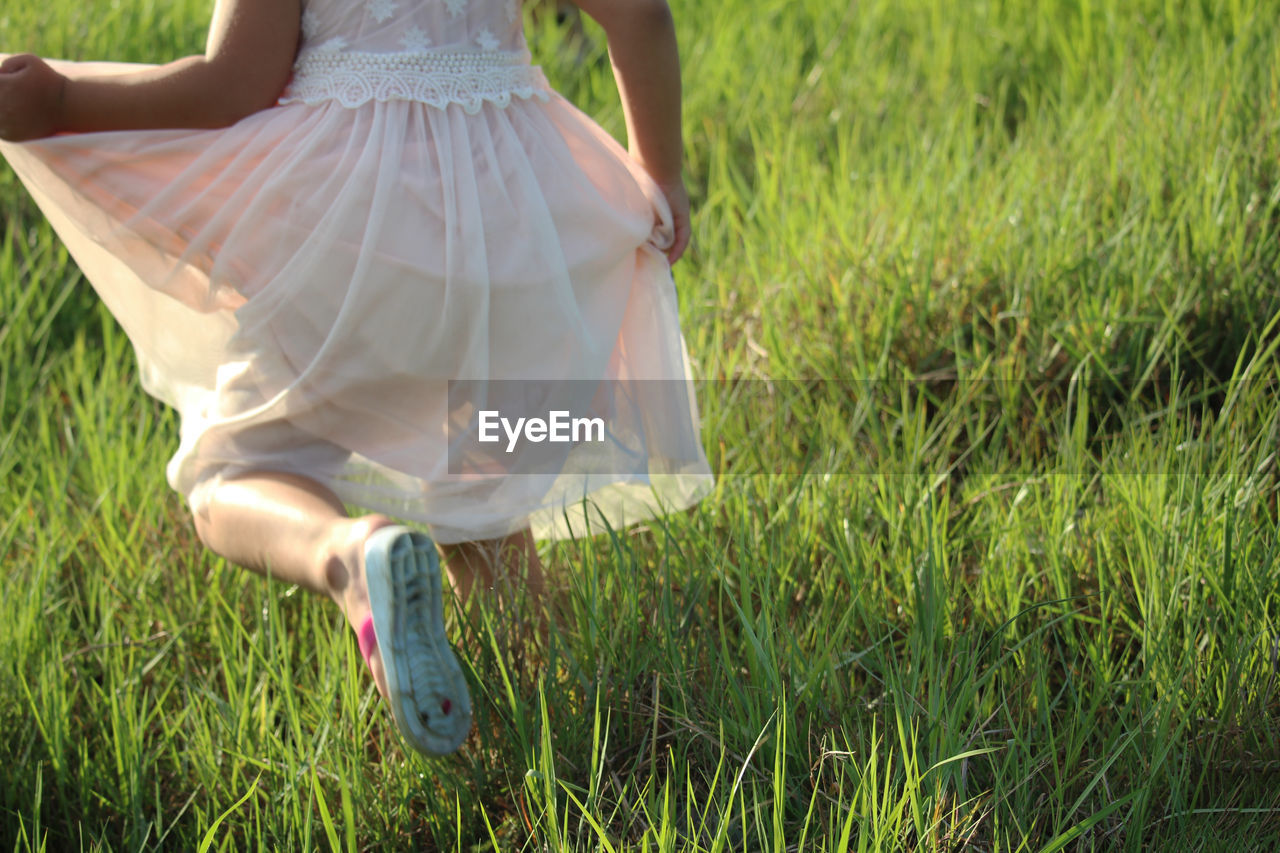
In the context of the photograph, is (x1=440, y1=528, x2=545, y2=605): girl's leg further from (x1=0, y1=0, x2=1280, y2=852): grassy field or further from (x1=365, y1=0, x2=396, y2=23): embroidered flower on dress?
(x1=365, y1=0, x2=396, y2=23): embroidered flower on dress

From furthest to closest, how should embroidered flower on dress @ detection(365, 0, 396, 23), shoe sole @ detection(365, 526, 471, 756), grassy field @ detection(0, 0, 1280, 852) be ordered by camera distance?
embroidered flower on dress @ detection(365, 0, 396, 23), grassy field @ detection(0, 0, 1280, 852), shoe sole @ detection(365, 526, 471, 756)

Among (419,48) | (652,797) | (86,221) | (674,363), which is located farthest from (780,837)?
(86,221)

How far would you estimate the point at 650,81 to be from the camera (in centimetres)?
159

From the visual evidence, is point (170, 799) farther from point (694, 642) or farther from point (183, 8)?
point (183, 8)

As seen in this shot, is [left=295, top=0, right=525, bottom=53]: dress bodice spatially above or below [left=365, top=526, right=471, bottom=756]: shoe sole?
above

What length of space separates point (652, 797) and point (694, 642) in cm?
29

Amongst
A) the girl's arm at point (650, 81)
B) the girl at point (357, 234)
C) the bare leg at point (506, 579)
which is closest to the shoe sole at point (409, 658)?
the girl at point (357, 234)

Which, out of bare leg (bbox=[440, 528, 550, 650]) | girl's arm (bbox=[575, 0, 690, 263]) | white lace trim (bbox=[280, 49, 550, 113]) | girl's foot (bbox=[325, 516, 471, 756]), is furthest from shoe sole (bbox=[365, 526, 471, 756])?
girl's arm (bbox=[575, 0, 690, 263])

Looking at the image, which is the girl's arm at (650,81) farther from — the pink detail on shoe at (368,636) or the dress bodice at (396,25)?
the pink detail on shoe at (368,636)

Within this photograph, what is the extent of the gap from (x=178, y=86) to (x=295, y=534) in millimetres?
577

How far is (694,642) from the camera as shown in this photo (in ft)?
5.13

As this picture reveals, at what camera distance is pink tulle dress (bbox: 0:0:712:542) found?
1.46 m

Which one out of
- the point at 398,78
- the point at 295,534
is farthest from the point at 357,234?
the point at 295,534

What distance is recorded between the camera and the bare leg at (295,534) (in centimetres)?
131
